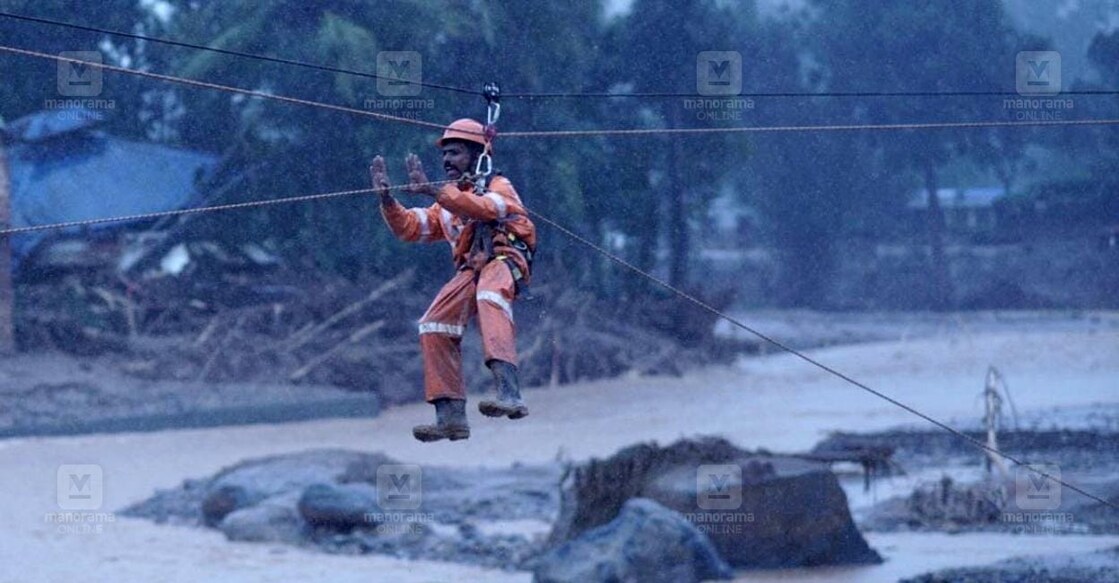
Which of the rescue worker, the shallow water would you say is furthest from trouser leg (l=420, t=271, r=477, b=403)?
the shallow water

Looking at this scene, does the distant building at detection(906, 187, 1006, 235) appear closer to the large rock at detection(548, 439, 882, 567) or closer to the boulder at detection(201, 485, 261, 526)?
the boulder at detection(201, 485, 261, 526)

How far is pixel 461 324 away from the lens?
688 centimetres

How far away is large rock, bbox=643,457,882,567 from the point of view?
1299cm

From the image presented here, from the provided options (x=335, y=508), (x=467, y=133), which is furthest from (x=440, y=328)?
(x=335, y=508)

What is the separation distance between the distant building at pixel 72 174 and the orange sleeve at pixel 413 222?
18.9 m

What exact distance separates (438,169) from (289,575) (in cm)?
1281

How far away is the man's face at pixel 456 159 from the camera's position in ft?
22.5

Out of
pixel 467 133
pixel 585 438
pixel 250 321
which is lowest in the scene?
pixel 585 438

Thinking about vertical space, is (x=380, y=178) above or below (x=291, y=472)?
above

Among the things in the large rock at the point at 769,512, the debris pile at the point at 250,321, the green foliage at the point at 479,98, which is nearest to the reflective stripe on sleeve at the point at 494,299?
the large rock at the point at 769,512

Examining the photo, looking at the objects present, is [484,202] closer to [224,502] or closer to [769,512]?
[769,512]

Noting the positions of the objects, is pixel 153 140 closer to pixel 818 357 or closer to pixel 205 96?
pixel 205 96

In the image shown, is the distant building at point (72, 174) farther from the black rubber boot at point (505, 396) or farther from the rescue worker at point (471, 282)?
the black rubber boot at point (505, 396)

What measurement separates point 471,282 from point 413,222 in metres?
0.40
